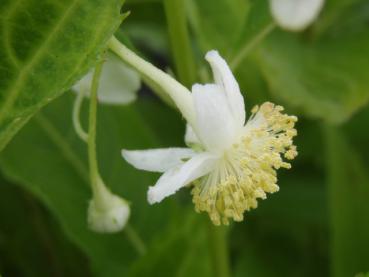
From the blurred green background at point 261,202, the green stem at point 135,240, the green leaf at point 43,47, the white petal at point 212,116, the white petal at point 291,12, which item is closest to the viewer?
the green leaf at point 43,47

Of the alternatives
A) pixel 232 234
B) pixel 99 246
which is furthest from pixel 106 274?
pixel 232 234

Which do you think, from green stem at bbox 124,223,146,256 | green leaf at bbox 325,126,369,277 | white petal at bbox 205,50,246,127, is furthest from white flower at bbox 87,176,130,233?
green leaf at bbox 325,126,369,277

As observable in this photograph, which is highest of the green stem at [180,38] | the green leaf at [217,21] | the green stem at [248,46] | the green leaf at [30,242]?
the green leaf at [217,21]

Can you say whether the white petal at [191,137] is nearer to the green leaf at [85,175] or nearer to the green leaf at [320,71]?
the green leaf at [85,175]

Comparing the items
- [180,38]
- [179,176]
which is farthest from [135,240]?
[179,176]

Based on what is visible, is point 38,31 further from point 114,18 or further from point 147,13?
point 147,13

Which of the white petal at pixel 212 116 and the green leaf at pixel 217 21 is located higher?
the green leaf at pixel 217 21

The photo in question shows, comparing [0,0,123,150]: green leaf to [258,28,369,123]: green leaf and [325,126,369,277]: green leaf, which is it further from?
[325,126,369,277]: green leaf

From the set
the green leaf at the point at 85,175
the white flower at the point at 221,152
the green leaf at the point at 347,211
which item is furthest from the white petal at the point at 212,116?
the green leaf at the point at 347,211
